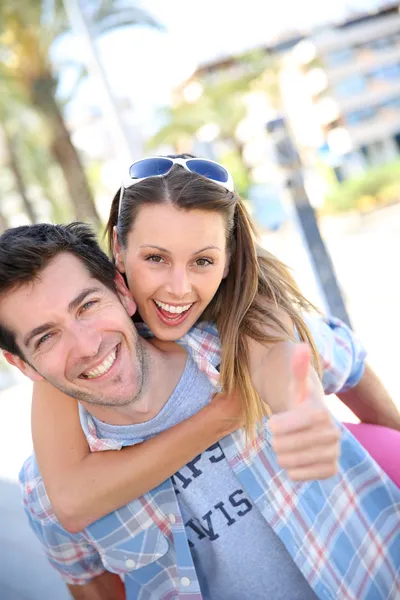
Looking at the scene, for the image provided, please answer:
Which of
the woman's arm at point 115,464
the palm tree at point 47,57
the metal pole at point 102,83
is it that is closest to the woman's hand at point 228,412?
the woman's arm at point 115,464

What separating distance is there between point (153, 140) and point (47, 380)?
97.8ft

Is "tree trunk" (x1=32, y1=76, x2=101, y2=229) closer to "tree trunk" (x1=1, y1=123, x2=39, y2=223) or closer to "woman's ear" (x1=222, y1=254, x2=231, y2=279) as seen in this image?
"tree trunk" (x1=1, y1=123, x2=39, y2=223)

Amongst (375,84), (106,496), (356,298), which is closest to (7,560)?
(106,496)

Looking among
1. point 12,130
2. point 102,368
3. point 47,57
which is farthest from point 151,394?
point 12,130

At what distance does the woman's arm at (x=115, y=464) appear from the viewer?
201cm

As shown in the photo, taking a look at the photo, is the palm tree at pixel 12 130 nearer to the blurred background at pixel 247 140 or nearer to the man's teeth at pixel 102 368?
the blurred background at pixel 247 140

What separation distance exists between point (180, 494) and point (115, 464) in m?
0.22

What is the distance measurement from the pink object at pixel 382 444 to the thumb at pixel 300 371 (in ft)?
3.25

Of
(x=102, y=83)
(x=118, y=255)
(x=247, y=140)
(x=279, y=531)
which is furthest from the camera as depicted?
(x=247, y=140)

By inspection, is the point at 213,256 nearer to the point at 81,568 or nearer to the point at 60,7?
the point at 81,568

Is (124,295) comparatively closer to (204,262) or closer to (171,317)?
(171,317)

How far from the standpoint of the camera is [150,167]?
232 cm

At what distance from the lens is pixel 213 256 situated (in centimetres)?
223

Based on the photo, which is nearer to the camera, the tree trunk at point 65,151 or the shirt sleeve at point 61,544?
the shirt sleeve at point 61,544
